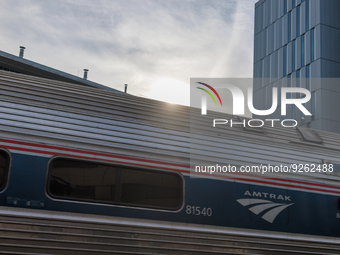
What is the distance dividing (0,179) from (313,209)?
4592 mm

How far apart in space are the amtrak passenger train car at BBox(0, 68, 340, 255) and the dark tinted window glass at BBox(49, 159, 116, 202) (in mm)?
13

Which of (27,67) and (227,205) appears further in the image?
(27,67)

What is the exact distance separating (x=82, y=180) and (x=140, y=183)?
0.78 meters

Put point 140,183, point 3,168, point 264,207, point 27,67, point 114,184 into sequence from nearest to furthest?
point 3,168 < point 114,184 < point 140,183 < point 264,207 < point 27,67

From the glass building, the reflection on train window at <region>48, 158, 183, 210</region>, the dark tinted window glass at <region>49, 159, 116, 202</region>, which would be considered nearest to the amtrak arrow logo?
the reflection on train window at <region>48, 158, 183, 210</region>

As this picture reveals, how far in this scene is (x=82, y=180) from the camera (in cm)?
531

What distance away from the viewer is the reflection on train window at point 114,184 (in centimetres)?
522

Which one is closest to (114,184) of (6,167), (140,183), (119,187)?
(119,187)

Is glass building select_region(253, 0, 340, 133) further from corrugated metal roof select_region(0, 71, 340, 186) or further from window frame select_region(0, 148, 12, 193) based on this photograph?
window frame select_region(0, 148, 12, 193)

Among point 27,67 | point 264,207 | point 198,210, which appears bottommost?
point 198,210

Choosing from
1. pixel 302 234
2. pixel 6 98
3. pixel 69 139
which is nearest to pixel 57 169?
pixel 69 139

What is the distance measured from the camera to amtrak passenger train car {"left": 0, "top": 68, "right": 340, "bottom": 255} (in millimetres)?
5004

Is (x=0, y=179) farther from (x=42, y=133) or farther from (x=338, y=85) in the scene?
(x=338, y=85)

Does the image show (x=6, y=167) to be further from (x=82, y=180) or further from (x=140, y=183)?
(x=140, y=183)
